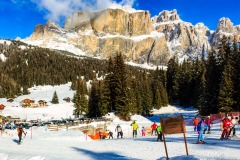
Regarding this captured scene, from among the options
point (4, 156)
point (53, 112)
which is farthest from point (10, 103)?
point (4, 156)

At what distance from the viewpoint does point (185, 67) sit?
107062 mm

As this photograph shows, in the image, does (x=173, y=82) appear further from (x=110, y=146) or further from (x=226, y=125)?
(x=226, y=125)

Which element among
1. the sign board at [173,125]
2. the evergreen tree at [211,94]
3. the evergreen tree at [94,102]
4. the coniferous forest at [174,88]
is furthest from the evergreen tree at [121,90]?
the sign board at [173,125]

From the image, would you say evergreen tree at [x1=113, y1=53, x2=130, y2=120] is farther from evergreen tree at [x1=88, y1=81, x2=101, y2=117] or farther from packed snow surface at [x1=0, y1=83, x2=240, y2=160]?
evergreen tree at [x1=88, y1=81, x2=101, y2=117]

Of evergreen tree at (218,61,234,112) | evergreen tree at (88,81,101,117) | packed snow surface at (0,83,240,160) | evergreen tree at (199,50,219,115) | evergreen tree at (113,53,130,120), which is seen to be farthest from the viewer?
evergreen tree at (88,81,101,117)

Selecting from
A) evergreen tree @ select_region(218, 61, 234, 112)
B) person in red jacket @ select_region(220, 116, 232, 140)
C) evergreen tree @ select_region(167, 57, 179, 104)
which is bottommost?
person in red jacket @ select_region(220, 116, 232, 140)

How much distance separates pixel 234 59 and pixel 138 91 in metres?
27.1

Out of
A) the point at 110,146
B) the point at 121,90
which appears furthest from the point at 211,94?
the point at 110,146

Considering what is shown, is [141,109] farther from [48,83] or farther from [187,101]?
[48,83]

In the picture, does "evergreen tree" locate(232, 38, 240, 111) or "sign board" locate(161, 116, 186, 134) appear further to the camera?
"evergreen tree" locate(232, 38, 240, 111)

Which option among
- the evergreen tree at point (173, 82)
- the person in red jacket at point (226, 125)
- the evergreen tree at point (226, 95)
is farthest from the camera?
the evergreen tree at point (173, 82)

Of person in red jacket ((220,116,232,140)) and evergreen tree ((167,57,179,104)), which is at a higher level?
evergreen tree ((167,57,179,104))

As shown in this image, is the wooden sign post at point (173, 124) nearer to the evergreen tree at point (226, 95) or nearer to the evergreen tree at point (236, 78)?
the evergreen tree at point (226, 95)

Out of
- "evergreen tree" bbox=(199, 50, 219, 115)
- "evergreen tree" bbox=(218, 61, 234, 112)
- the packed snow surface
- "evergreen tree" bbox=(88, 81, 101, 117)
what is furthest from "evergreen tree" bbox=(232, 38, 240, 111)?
"evergreen tree" bbox=(88, 81, 101, 117)
